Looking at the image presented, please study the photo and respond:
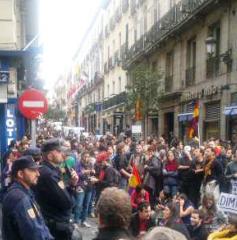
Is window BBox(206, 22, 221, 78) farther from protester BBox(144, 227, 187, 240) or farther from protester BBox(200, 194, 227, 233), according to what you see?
protester BBox(144, 227, 187, 240)

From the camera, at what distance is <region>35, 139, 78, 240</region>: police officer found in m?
5.52

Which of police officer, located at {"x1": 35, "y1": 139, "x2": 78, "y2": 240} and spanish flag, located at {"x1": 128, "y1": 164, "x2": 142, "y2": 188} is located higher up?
police officer, located at {"x1": 35, "y1": 139, "x2": 78, "y2": 240}

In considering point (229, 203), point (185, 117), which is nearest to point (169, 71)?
point (185, 117)

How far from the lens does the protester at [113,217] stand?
344 cm

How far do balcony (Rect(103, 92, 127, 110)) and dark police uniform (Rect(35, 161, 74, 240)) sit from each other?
32620 millimetres

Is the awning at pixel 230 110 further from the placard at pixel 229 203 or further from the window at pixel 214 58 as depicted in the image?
the placard at pixel 229 203

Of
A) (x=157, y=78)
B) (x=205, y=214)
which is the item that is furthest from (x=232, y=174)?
(x=157, y=78)

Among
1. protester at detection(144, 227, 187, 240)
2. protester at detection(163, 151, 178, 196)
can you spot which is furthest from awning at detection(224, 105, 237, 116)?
protester at detection(144, 227, 187, 240)

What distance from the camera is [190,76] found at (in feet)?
79.3

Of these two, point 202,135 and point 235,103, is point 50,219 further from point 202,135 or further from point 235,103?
point 202,135

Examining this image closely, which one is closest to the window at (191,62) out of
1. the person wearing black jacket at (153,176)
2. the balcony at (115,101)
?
the person wearing black jacket at (153,176)

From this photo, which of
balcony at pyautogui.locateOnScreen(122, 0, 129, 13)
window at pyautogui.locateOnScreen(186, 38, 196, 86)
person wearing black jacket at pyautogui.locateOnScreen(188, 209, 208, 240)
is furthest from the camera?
balcony at pyautogui.locateOnScreen(122, 0, 129, 13)

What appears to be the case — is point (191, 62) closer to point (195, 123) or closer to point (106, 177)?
point (195, 123)

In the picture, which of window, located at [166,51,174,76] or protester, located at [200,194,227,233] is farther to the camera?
window, located at [166,51,174,76]
